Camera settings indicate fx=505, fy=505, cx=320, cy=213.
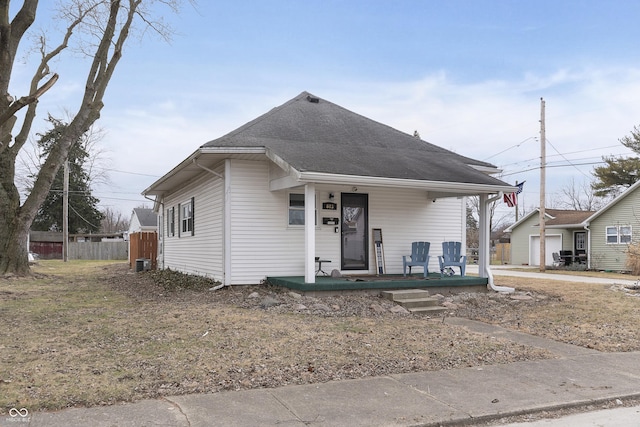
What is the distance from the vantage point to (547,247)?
102ft

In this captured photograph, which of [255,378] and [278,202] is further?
[278,202]

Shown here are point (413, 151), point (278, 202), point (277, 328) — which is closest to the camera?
point (277, 328)

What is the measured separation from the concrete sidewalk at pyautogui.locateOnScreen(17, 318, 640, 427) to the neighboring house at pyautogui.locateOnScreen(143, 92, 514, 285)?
16.6 ft

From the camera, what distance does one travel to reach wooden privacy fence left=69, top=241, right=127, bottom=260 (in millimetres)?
38375

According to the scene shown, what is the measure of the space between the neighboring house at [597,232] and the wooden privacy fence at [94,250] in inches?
1175

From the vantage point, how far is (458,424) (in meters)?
4.09

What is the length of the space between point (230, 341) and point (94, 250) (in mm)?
36186

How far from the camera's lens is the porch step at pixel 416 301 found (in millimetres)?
9234

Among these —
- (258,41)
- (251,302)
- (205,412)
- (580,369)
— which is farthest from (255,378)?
(258,41)

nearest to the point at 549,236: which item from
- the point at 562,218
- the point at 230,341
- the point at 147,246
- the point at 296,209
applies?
the point at 562,218

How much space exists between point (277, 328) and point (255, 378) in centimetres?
217

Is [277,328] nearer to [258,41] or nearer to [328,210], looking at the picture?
[328,210]

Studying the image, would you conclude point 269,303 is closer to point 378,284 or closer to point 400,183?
point 378,284

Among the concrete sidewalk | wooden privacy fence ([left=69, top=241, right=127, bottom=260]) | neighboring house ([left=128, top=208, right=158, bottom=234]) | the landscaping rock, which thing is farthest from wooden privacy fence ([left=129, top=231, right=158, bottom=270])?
wooden privacy fence ([left=69, top=241, right=127, bottom=260])
